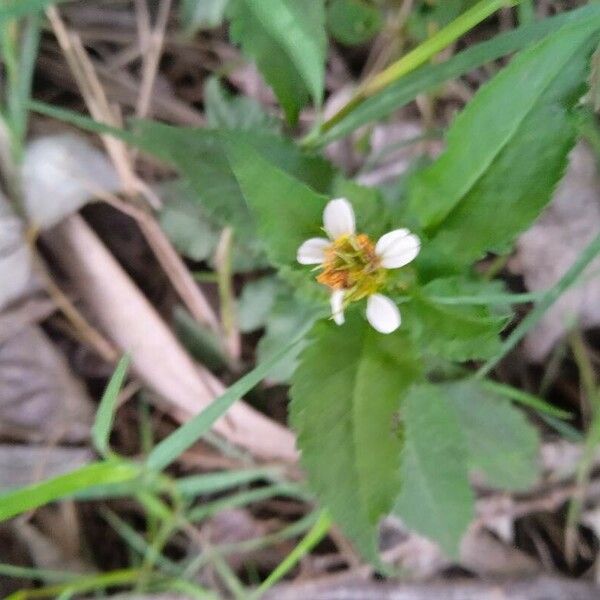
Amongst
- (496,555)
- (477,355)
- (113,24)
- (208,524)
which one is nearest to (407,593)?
(496,555)

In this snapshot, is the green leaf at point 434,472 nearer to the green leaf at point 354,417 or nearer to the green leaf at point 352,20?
the green leaf at point 354,417

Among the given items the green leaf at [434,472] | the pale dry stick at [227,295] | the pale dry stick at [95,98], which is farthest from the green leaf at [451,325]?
the pale dry stick at [95,98]

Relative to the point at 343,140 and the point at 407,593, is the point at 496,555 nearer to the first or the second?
the point at 407,593

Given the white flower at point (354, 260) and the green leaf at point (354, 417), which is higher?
the white flower at point (354, 260)

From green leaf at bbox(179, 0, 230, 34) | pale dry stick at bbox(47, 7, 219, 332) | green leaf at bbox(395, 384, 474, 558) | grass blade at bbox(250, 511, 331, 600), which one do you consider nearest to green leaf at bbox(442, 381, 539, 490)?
green leaf at bbox(395, 384, 474, 558)

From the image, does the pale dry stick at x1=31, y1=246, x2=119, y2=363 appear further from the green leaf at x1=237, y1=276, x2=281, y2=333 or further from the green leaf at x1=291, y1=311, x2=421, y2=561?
the green leaf at x1=291, y1=311, x2=421, y2=561
